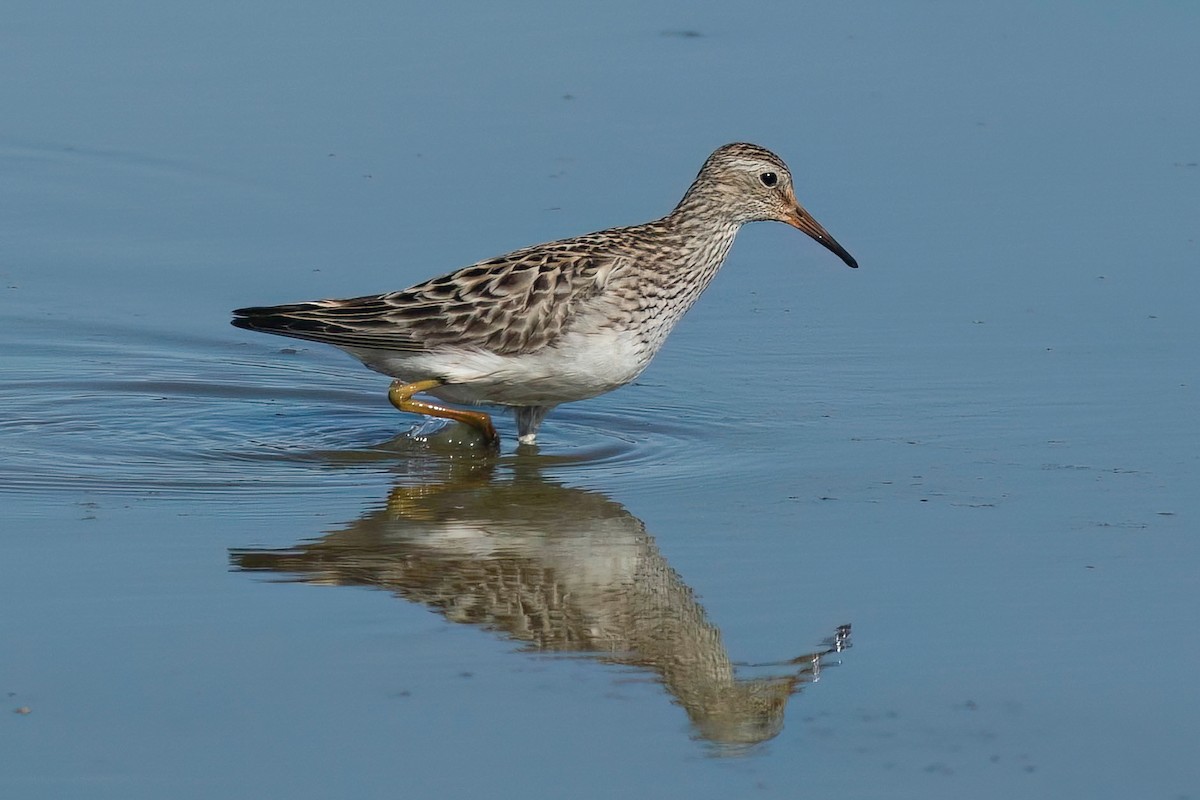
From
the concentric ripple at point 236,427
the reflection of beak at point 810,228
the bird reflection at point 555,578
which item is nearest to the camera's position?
the bird reflection at point 555,578

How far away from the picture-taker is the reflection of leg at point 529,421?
10531 millimetres

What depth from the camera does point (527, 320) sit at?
10047mm

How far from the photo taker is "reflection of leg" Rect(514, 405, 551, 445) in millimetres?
10531

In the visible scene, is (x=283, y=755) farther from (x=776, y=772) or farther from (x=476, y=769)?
(x=776, y=772)

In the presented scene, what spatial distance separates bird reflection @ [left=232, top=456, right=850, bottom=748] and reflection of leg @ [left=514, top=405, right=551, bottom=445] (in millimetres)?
810

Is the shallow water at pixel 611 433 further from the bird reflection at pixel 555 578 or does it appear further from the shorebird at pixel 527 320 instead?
the shorebird at pixel 527 320

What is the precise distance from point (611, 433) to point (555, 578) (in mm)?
2550

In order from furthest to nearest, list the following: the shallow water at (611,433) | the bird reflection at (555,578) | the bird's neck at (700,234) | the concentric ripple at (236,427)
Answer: the bird's neck at (700,234) < the concentric ripple at (236,427) < the bird reflection at (555,578) < the shallow water at (611,433)

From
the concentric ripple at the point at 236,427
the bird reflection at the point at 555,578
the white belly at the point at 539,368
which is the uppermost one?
the white belly at the point at 539,368

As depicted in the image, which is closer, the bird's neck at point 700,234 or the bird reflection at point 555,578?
the bird reflection at point 555,578

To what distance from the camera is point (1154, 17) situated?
1566 cm

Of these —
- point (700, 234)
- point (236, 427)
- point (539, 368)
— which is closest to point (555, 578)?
point (539, 368)

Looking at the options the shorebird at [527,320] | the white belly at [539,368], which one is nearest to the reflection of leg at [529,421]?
the shorebird at [527,320]

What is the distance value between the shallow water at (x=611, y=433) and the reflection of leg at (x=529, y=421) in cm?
13
